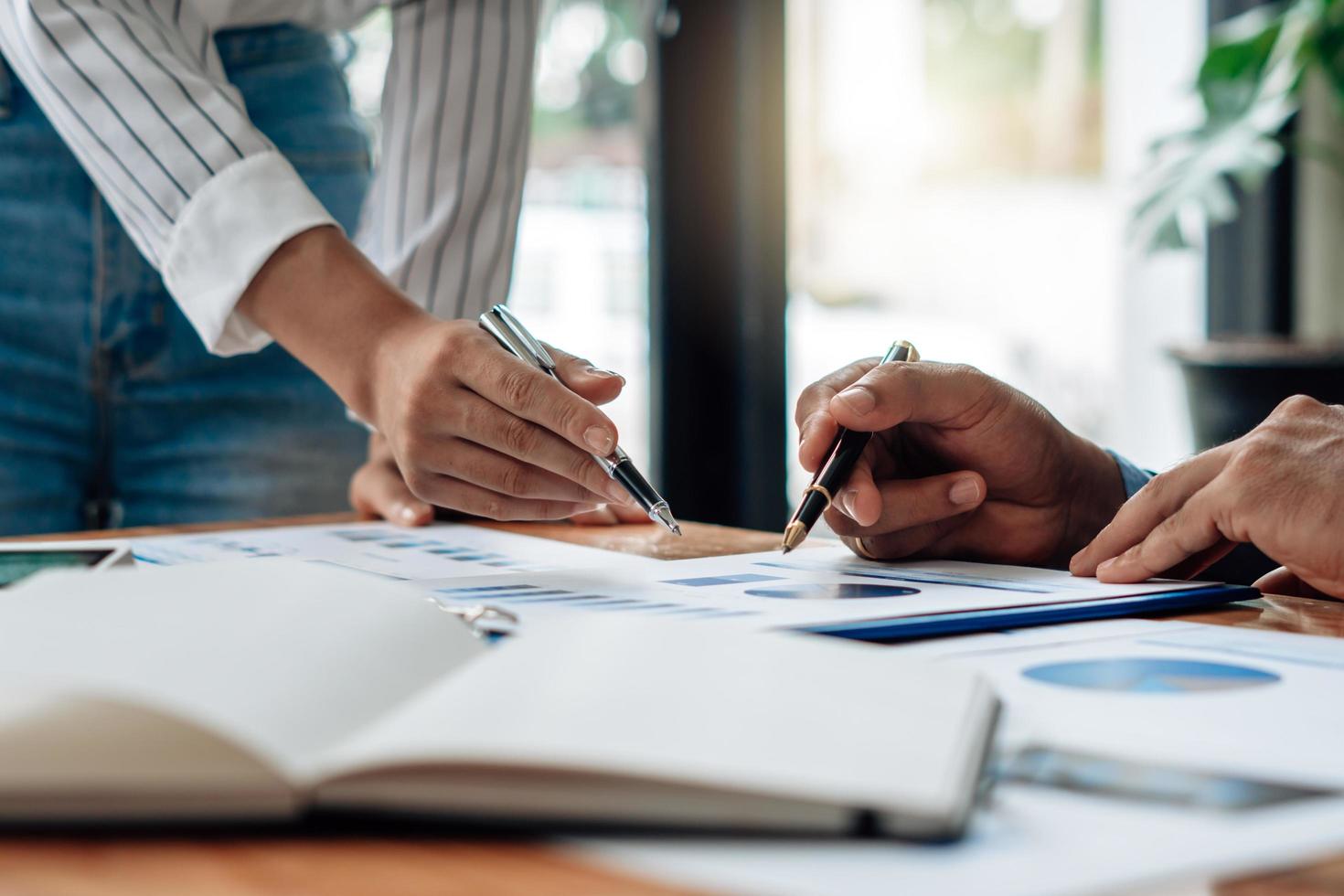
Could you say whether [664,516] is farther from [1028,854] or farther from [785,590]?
[1028,854]

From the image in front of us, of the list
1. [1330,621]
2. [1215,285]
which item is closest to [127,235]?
Answer: [1330,621]

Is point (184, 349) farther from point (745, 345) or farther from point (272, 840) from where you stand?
point (745, 345)

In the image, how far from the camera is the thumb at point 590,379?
0.79 meters

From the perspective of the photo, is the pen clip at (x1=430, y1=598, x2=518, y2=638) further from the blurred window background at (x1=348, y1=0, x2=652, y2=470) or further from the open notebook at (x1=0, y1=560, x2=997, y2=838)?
the blurred window background at (x1=348, y1=0, x2=652, y2=470)

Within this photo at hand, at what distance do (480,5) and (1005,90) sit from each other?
1.73m

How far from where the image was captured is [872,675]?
365mm

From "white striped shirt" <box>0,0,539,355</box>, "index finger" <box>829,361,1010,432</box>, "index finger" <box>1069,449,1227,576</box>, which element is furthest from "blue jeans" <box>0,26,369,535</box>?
"index finger" <box>1069,449,1227,576</box>

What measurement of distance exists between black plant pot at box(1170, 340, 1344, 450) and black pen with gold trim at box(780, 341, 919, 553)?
137cm

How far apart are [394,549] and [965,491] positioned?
0.35 m

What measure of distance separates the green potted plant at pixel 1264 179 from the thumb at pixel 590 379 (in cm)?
138

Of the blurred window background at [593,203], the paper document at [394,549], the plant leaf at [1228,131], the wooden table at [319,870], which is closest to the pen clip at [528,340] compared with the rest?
the paper document at [394,549]

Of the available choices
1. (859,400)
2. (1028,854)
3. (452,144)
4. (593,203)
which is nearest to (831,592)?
(859,400)

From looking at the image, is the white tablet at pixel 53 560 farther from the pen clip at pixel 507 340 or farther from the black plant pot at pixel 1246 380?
the black plant pot at pixel 1246 380

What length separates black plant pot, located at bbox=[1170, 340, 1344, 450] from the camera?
1965 mm
